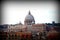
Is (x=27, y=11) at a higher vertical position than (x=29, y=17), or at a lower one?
higher

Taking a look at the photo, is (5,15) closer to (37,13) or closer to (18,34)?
(18,34)

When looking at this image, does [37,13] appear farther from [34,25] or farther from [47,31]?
[47,31]

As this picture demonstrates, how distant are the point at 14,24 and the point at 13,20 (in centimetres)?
8

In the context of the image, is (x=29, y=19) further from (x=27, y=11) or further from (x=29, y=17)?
(x=27, y=11)

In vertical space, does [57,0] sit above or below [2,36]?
above

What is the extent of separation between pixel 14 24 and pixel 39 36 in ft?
1.80

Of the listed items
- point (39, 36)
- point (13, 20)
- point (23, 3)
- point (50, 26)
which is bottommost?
point (39, 36)

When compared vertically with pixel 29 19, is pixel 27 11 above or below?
above

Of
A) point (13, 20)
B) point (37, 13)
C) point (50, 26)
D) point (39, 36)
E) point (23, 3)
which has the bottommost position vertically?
point (39, 36)

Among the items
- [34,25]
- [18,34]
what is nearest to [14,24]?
[18,34]

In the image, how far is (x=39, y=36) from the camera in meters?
1.89

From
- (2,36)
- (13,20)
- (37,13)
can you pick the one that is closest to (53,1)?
(37,13)

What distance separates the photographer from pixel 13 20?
193cm

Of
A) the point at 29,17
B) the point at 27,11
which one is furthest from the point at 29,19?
the point at 27,11
